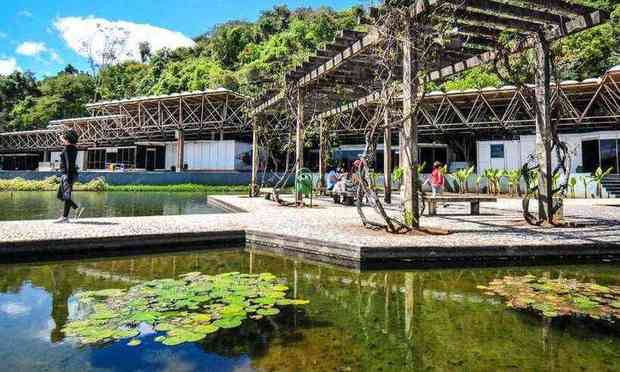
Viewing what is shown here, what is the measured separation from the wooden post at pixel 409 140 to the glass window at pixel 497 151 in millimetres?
17705

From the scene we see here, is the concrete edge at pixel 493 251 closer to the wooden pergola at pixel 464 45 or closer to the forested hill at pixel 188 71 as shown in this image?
the wooden pergola at pixel 464 45

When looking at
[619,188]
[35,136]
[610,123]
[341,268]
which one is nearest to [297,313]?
[341,268]

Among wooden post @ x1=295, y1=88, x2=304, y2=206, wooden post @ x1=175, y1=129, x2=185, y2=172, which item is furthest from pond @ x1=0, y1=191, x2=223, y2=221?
wooden post @ x1=175, y1=129, x2=185, y2=172

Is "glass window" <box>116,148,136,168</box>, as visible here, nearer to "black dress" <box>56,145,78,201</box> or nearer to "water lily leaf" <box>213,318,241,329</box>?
"black dress" <box>56,145,78,201</box>

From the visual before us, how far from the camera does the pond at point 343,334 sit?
2.46 m

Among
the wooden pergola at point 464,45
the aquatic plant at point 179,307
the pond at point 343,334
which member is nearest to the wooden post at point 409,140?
the wooden pergola at point 464,45

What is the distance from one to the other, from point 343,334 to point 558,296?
2.25m

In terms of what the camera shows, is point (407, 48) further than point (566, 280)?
Yes

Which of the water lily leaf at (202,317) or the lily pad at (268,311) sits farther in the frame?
the lily pad at (268,311)

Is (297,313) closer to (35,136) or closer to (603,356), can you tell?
(603,356)

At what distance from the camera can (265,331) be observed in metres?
2.96

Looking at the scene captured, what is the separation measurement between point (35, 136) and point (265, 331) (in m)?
43.3

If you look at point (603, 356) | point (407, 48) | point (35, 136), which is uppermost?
point (35, 136)

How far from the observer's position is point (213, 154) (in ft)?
92.9
